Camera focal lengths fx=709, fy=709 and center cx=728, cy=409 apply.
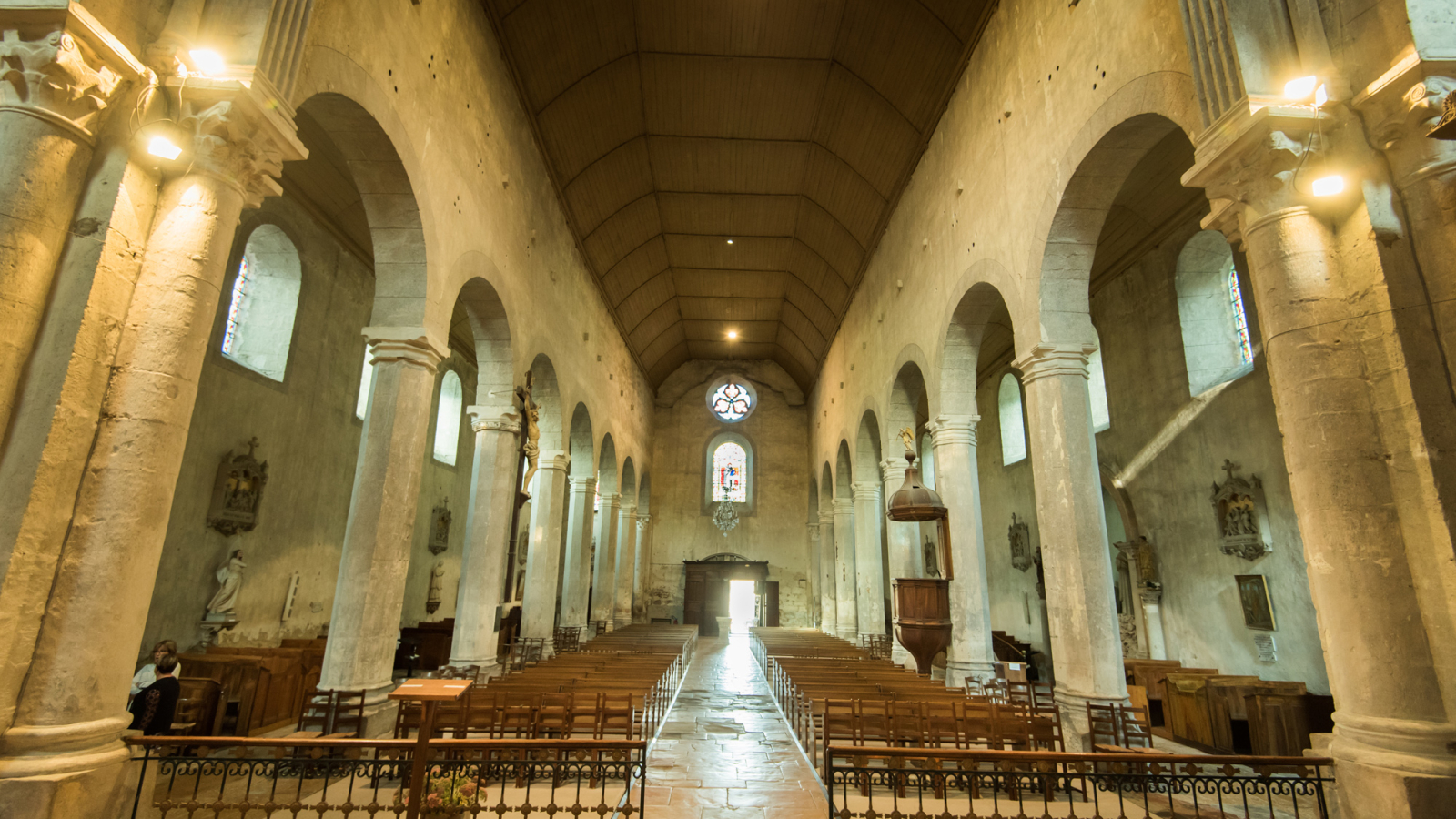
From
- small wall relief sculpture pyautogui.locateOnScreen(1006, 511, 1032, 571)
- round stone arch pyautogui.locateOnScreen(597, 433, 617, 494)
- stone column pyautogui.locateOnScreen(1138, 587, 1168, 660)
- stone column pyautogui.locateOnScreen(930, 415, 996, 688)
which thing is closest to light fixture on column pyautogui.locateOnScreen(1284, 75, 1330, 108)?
stone column pyautogui.locateOnScreen(930, 415, 996, 688)

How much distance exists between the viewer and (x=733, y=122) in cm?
1253

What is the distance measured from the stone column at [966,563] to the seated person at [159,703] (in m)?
7.92

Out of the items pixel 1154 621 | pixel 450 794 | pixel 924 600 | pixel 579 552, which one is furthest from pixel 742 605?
pixel 450 794

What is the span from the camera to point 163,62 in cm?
400

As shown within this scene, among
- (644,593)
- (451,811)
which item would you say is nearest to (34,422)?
(451,811)

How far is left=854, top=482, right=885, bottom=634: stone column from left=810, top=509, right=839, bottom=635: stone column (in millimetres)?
4311

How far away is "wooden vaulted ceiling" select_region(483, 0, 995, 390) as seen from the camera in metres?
9.89

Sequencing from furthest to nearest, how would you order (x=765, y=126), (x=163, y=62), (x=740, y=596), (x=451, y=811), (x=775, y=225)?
(x=740, y=596) < (x=775, y=225) < (x=765, y=126) < (x=163, y=62) < (x=451, y=811)

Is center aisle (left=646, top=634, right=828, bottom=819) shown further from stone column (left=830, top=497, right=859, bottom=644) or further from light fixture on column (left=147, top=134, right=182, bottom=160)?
stone column (left=830, top=497, right=859, bottom=644)

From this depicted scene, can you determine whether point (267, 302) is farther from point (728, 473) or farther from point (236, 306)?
point (728, 473)

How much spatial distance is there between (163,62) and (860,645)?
1433cm

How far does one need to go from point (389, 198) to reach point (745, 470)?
18.4m

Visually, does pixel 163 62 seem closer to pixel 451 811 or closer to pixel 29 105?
pixel 29 105

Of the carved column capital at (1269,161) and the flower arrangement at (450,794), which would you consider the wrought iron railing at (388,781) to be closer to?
the flower arrangement at (450,794)
